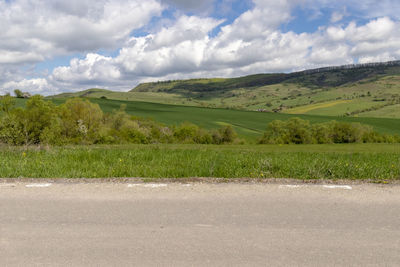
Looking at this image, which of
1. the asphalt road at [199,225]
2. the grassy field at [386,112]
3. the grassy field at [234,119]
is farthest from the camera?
the grassy field at [386,112]

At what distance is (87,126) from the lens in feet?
168

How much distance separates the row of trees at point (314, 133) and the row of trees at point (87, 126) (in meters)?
7.80

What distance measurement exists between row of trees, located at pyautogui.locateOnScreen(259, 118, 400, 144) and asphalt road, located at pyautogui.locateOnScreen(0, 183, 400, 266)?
50.3 m

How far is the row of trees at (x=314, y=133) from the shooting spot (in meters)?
55.5

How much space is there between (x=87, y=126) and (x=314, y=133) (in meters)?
38.3

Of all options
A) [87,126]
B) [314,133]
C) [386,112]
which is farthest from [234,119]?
[87,126]

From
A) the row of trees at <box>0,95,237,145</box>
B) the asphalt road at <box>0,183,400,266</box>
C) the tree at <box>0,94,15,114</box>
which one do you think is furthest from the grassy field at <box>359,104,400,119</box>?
the asphalt road at <box>0,183,400,266</box>

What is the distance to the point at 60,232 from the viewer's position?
426 cm

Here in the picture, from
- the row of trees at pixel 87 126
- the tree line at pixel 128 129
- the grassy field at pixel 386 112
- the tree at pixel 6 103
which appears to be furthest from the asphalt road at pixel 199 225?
the grassy field at pixel 386 112

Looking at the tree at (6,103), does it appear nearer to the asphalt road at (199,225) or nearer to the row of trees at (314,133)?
the row of trees at (314,133)

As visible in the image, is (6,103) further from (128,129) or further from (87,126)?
(128,129)

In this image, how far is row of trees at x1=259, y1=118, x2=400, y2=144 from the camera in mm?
55500

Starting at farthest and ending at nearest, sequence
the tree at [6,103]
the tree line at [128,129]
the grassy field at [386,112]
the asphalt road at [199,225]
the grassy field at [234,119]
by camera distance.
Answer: the grassy field at [386,112]
the grassy field at [234,119]
the tree at [6,103]
the tree line at [128,129]
the asphalt road at [199,225]

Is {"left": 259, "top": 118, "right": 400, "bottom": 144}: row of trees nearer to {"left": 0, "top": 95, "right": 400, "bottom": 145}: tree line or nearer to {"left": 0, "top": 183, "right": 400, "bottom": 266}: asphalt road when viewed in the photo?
{"left": 0, "top": 95, "right": 400, "bottom": 145}: tree line
